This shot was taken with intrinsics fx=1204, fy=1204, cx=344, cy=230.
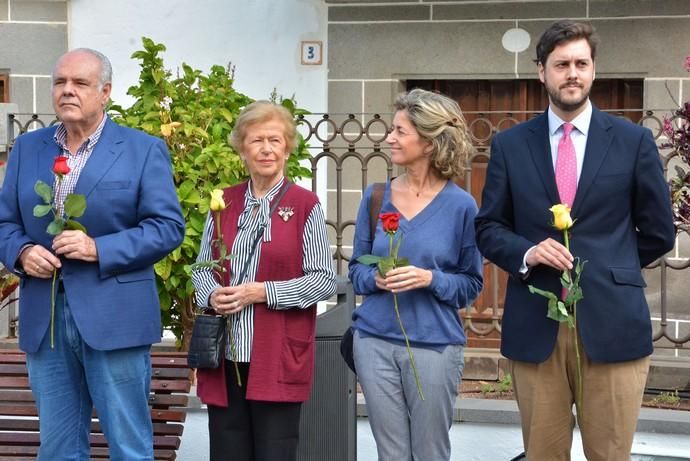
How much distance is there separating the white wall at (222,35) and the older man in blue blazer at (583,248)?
482 centimetres

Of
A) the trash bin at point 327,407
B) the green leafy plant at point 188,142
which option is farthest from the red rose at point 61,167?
the green leafy plant at point 188,142

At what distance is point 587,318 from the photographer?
12.3 ft

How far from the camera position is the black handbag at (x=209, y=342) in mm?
4234

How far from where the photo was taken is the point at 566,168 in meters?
3.85

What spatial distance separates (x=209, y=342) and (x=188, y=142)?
2292 mm

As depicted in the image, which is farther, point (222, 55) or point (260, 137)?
point (222, 55)

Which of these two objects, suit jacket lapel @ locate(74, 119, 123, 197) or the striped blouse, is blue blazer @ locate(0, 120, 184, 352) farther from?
the striped blouse

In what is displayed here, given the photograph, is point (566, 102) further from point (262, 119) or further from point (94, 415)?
point (94, 415)

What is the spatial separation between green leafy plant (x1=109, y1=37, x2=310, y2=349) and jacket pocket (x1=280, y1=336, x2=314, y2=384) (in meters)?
1.82

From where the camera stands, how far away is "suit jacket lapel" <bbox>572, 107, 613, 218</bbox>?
378cm

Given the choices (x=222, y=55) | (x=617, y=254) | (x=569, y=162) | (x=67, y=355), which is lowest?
(x=67, y=355)

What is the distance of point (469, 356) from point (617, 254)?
393cm

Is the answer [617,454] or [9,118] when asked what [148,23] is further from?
[617,454]

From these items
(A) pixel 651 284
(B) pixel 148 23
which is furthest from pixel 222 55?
(A) pixel 651 284
